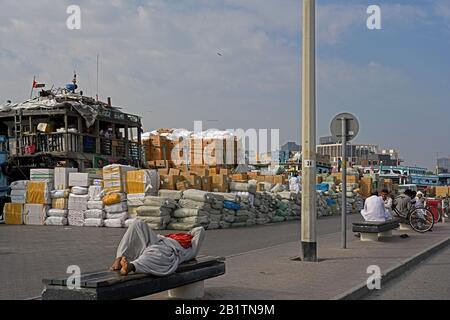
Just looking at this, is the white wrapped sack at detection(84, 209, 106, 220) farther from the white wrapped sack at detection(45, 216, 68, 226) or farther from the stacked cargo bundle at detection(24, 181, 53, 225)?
the stacked cargo bundle at detection(24, 181, 53, 225)

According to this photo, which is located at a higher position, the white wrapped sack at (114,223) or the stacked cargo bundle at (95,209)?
the stacked cargo bundle at (95,209)

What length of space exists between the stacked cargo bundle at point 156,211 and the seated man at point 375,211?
5.95m

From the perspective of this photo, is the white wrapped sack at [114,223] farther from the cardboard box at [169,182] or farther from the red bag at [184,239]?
the red bag at [184,239]

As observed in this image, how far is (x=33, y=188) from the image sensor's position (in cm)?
1928

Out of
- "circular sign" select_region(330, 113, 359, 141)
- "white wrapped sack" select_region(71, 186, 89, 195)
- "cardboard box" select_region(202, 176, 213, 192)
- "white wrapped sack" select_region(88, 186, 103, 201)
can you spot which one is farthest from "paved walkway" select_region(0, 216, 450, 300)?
"cardboard box" select_region(202, 176, 213, 192)

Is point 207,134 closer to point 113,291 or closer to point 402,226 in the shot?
point 402,226

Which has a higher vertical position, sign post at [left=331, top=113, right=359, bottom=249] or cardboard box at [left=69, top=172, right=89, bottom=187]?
sign post at [left=331, top=113, right=359, bottom=249]

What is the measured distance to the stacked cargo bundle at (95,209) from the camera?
1834 cm

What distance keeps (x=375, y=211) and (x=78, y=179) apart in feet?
32.9

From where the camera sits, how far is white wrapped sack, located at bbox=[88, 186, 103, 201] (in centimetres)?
1851

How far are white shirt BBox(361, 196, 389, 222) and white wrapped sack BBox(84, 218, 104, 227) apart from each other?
851cm

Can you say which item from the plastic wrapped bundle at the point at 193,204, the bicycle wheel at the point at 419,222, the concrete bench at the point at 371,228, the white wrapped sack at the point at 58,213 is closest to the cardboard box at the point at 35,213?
the white wrapped sack at the point at 58,213

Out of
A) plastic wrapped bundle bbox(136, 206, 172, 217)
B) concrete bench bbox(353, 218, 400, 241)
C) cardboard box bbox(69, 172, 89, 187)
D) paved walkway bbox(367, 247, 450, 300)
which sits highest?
cardboard box bbox(69, 172, 89, 187)

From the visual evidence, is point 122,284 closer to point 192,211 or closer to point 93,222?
point 192,211
